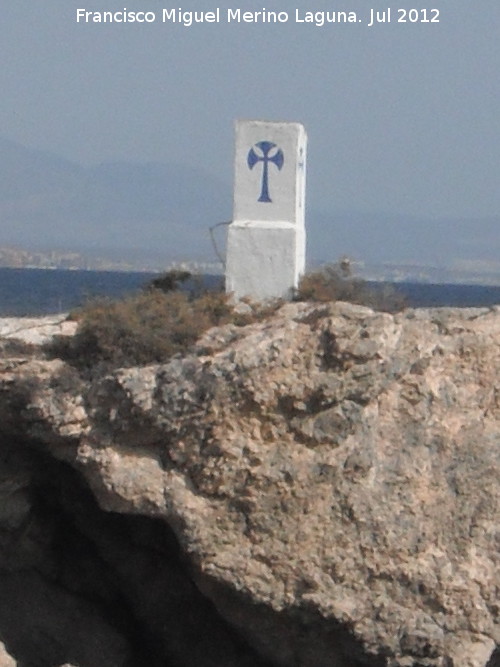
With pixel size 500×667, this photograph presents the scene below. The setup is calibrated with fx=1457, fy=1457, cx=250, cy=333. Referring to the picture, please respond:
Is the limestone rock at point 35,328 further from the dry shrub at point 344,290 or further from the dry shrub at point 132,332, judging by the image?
the dry shrub at point 344,290

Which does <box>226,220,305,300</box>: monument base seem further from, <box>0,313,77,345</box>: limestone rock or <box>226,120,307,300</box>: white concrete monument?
<box>0,313,77,345</box>: limestone rock

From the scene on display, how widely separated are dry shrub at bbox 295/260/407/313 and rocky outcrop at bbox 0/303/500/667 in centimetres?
171

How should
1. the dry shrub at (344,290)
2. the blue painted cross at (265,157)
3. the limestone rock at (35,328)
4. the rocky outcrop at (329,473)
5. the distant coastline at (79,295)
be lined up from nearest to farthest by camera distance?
the rocky outcrop at (329,473) → the limestone rock at (35,328) → the dry shrub at (344,290) → the blue painted cross at (265,157) → the distant coastline at (79,295)

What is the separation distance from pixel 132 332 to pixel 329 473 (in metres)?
1.93

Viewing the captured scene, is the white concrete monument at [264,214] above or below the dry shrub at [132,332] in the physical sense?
above

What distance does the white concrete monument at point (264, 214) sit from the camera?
41.6 feet

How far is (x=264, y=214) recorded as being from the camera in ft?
42.2

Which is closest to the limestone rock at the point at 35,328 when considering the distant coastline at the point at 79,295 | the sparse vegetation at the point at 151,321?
the sparse vegetation at the point at 151,321

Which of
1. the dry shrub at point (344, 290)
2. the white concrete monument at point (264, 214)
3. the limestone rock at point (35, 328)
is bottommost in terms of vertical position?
the limestone rock at point (35, 328)

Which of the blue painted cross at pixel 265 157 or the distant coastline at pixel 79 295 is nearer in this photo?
the blue painted cross at pixel 265 157

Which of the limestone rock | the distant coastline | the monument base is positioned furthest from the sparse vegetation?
the distant coastline

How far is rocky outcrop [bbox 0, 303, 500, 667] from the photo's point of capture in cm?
1020

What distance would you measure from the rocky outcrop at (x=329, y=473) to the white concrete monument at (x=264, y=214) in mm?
2204

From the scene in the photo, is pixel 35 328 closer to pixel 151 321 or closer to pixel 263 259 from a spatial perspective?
pixel 151 321
